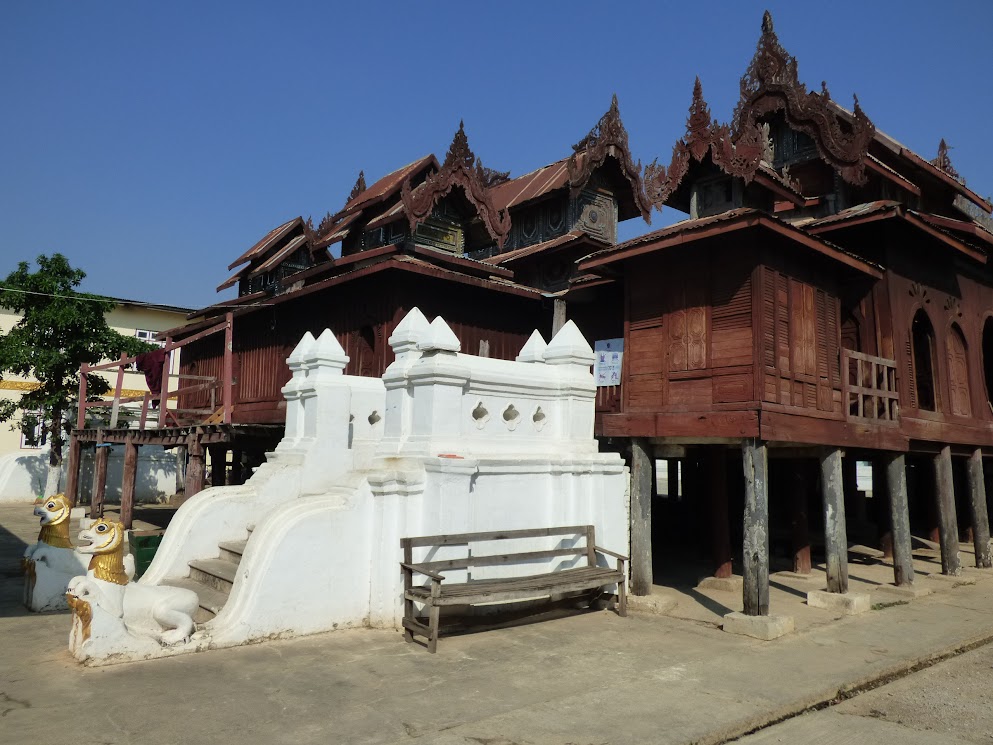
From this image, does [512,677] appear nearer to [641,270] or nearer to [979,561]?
[641,270]

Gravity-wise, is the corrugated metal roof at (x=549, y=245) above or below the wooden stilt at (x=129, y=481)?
above

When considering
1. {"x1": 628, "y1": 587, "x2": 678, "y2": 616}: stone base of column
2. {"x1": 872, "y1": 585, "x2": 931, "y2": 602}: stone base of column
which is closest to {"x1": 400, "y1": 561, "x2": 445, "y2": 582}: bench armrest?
{"x1": 628, "y1": 587, "x2": 678, "y2": 616}: stone base of column

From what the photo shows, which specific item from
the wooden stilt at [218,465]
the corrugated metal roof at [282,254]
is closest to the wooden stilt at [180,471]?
the wooden stilt at [218,465]

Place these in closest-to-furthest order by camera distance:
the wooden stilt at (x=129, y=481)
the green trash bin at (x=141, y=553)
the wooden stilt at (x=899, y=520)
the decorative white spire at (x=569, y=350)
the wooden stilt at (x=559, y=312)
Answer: the decorative white spire at (x=569, y=350), the green trash bin at (x=141, y=553), the wooden stilt at (x=899, y=520), the wooden stilt at (x=559, y=312), the wooden stilt at (x=129, y=481)

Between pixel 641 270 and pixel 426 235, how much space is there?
6128mm

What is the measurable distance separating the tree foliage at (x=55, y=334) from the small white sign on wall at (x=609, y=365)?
1631 cm

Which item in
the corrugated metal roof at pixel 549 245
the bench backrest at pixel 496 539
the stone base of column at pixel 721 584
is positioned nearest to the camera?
the bench backrest at pixel 496 539

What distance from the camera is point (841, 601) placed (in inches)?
384

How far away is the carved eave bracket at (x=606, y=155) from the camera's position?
720 inches

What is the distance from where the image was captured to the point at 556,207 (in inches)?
751

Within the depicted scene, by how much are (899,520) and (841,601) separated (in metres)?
2.74

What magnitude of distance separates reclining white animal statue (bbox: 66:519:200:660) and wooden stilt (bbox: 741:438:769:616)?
6.01m

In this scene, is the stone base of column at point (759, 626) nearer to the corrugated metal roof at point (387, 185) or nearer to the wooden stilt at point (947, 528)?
the wooden stilt at point (947, 528)

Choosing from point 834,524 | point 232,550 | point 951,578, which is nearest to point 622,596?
point 834,524
